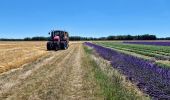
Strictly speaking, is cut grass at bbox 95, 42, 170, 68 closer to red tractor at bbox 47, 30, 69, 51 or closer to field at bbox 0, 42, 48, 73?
red tractor at bbox 47, 30, 69, 51

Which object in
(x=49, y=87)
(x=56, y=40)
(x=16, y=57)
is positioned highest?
(x=56, y=40)

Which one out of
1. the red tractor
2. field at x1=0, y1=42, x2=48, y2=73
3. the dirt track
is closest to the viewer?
the dirt track

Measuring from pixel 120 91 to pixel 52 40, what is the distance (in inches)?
1548

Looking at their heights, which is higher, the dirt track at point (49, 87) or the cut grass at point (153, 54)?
the dirt track at point (49, 87)

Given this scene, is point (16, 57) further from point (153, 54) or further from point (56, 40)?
point (56, 40)

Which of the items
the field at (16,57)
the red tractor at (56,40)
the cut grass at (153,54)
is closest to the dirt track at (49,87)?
the field at (16,57)

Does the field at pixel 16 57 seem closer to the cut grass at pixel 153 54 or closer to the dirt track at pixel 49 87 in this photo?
the dirt track at pixel 49 87

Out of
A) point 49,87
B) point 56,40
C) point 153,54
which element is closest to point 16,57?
point 153,54

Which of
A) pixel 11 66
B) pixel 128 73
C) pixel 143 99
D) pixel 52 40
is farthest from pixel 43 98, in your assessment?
pixel 52 40

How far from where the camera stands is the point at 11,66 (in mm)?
24750

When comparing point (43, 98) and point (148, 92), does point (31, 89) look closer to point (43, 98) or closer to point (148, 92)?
point (43, 98)

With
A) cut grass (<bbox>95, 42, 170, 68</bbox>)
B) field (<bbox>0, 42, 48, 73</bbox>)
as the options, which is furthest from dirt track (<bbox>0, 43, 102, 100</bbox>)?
cut grass (<bbox>95, 42, 170, 68</bbox>)

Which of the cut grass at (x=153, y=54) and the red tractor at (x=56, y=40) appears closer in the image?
the cut grass at (x=153, y=54)

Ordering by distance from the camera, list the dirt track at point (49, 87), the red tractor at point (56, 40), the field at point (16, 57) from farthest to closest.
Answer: the red tractor at point (56, 40)
the field at point (16, 57)
the dirt track at point (49, 87)
